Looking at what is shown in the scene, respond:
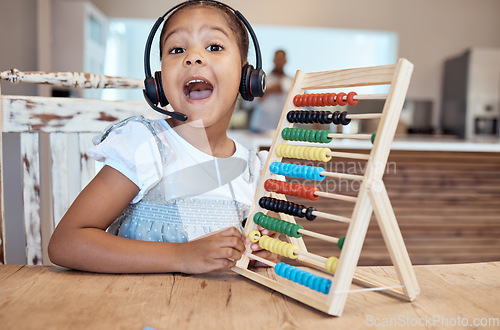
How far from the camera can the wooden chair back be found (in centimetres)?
129

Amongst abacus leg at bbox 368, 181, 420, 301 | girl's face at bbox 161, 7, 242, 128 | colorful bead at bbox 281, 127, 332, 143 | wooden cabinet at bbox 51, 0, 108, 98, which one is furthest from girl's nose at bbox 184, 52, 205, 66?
wooden cabinet at bbox 51, 0, 108, 98

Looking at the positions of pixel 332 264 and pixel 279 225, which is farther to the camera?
pixel 279 225

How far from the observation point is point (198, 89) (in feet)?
3.47

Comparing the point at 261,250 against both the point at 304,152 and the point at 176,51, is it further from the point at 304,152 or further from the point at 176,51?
the point at 176,51

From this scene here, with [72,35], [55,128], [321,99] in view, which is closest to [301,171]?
[321,99]

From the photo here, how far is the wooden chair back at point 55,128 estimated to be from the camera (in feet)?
4.22

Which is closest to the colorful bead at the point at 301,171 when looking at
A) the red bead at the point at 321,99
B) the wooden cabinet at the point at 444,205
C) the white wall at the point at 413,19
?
the red bead at the point at 321,99

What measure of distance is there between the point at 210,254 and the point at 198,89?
41 centimetres

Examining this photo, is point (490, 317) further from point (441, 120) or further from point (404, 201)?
point (441, 120)

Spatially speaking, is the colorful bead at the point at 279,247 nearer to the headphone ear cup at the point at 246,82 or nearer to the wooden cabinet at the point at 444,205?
the headphone ear cup at the point at 246,82

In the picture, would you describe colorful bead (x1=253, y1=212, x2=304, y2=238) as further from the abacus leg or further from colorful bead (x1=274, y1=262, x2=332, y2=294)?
the abacus leg

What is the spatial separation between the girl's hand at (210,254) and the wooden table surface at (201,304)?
0.9 inches

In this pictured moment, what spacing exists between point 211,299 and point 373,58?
6.04 meters

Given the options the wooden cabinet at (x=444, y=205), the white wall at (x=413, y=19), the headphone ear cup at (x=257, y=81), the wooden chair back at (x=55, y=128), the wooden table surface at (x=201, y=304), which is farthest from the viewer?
the white wall at (x=413, y=19)
